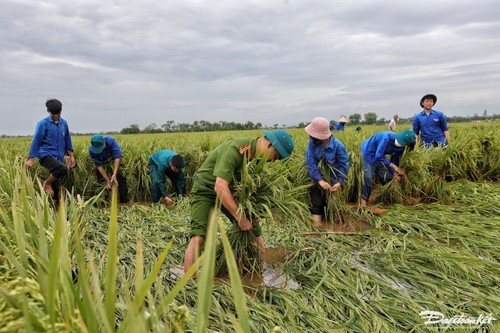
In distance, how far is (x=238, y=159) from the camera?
2.54 m

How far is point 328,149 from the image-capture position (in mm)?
4344

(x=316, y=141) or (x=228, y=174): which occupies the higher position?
(x=316, y=141)

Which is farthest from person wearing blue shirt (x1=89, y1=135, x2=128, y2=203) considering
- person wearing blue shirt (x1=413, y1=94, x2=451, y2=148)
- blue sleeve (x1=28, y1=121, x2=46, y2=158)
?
person wearing blue shirt (x1=413, y1=94, x2=451, y2=148)

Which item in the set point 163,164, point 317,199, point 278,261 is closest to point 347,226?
point 317,199

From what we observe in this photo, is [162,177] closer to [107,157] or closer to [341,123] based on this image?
[107,157]

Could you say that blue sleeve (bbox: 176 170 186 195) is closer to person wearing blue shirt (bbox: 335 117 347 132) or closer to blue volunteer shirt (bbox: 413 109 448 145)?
blue volunteer shirt (bbox: 413 109 448 145)

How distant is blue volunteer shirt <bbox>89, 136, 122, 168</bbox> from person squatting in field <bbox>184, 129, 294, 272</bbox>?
123 inches

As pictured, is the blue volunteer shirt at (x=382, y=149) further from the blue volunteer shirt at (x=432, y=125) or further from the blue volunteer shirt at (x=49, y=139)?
the blue volunteer shirt at (x=49, y=139)

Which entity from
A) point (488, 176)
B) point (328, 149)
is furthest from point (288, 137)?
point (488, 176)

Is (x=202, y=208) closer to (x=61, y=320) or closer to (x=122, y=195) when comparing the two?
(x=61, y=320)

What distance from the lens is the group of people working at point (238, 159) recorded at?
255 cm

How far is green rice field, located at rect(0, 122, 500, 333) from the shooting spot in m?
0.79

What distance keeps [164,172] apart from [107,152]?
3.68 feet

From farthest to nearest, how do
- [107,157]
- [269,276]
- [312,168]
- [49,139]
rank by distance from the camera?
[107,157] → [49,139] → [312,168] → [269,276]
